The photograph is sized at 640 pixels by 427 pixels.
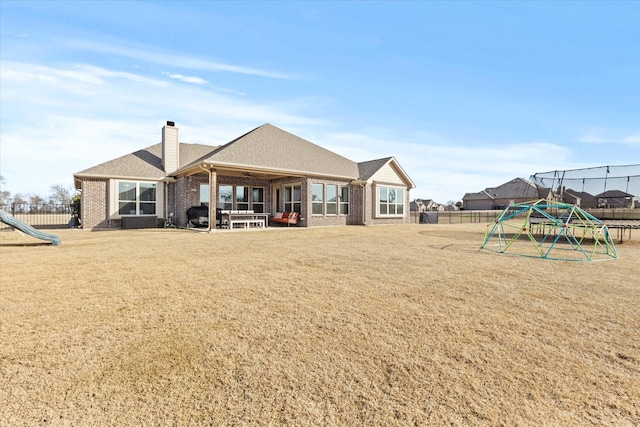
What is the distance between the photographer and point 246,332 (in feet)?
9.96

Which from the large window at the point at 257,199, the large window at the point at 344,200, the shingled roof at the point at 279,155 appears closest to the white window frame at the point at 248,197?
the large window at the point at 257,199

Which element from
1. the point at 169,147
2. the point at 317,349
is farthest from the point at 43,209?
the point at 317,349

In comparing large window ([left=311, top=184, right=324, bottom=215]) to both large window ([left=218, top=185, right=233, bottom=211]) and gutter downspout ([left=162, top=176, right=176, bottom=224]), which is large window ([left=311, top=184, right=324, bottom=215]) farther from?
gutter downspout ([left=162, top=176, right=176, bottom=224])

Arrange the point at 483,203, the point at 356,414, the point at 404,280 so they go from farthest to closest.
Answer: the point at 483,203
the point at 404,280
the point at 356,414

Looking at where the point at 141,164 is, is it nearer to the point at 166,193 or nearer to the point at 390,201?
the point at 166,193

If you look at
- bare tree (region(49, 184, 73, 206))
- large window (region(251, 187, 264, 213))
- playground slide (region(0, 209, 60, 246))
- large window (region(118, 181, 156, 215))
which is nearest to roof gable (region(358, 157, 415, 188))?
large window (region(251, 187, 264, 213))

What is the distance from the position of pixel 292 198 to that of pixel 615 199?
1506cm

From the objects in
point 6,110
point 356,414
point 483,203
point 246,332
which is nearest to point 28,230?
point 6,110

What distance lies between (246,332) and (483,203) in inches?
2956

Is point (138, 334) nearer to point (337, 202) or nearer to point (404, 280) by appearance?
point (404, 280)

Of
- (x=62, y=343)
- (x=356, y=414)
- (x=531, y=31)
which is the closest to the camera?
(x=356, y=414)

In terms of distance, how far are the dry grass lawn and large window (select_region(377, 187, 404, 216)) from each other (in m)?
15.0

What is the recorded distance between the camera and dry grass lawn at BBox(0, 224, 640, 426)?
190 cm

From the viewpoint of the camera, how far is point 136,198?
54.1 ft
